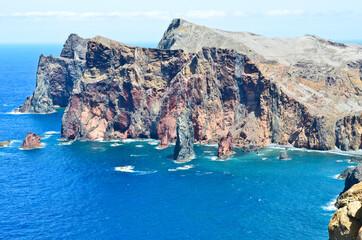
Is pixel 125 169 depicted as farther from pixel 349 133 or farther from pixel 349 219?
pixel 349 219

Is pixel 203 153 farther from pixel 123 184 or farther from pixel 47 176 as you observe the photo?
pixel 47 176

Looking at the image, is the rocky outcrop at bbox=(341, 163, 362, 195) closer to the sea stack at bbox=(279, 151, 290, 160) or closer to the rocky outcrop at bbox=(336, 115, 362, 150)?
the sea stack at bbox=(279, 151, 290, 160)

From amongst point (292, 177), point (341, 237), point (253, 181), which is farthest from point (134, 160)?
point (341, 237)

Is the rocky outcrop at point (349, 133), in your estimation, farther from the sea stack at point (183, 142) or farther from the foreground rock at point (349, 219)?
the foreground rock at point (349, 219)

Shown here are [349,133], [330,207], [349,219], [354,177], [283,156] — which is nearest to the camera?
[349,219]

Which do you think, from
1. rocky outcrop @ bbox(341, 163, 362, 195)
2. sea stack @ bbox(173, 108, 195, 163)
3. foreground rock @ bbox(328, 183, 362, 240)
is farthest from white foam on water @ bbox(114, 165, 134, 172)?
foreground rock @ bbox(328, 183, 362, 240)

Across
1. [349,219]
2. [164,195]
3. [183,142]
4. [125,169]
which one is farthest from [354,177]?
[349,219]
